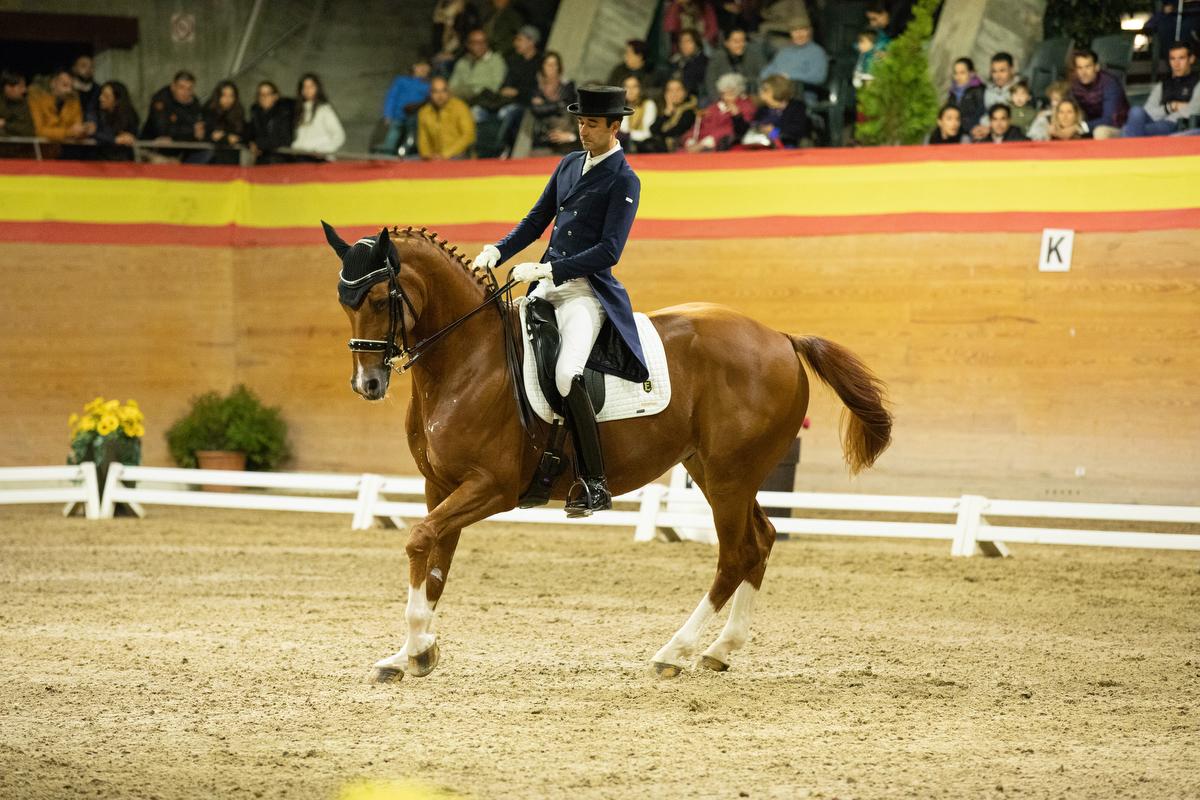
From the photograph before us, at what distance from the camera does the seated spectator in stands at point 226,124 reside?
14.3 m

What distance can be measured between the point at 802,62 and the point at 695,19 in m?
1.62

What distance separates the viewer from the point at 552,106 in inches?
533

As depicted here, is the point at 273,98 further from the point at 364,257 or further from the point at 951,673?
the point at 951,673

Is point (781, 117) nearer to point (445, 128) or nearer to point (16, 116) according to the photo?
point (445, 128)

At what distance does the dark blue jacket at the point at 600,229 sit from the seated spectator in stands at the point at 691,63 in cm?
736

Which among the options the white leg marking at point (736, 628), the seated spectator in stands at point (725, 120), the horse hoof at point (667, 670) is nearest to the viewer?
the horse hoof at point (667, 670)

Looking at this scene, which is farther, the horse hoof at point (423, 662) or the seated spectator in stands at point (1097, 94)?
the seated spectator in stands at point (1097, 94)

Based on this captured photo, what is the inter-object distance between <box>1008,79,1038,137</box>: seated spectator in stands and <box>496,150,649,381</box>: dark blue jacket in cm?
667

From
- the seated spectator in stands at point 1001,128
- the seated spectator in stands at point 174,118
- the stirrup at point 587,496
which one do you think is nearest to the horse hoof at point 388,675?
the stirrup at point 587,496

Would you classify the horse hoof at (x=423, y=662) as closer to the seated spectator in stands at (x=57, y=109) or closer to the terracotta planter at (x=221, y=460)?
the terracotta planter at (x=221, y=460)

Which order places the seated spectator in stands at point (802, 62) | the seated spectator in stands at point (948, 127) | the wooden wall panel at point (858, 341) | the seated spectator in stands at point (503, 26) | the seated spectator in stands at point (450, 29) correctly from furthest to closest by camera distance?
the seated spectator in stands at point (450, 29) < the seated spectator in stands at point (503, 26) < the seated spectator in stands at point (802, 62) < the seated spectator in stands at point (948, 127) < the wooden wall panel at point (858, 341)

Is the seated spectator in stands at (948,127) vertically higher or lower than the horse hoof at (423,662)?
higher

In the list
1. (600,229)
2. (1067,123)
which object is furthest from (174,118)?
(600,229)

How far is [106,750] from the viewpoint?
4.78 metres
